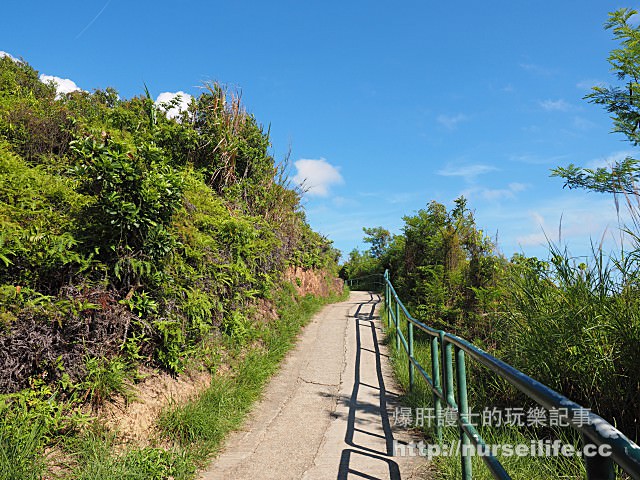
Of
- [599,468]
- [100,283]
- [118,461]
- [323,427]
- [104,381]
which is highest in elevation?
[100,283]

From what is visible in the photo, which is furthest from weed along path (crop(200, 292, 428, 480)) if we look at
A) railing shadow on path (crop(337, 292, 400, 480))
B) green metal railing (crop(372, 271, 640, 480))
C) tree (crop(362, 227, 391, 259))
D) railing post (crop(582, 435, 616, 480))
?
tree (crop(362, 227, 391, 259))

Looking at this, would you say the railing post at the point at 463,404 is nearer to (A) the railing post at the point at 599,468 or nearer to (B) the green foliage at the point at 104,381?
(A) the railing post at the point at 599,468

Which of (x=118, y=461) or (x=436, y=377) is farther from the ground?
(x=436, y=377)

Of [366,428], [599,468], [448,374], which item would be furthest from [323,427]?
[599,468]

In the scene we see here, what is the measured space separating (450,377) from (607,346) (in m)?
1.57

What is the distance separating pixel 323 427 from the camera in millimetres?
4203

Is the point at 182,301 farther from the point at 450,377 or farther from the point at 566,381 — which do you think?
the point at 566,381

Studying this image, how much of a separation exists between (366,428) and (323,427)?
0.46 m

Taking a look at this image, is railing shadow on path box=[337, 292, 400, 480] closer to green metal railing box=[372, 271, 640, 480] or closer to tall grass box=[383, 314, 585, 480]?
tall grass box=[383, 314, 585, 480]

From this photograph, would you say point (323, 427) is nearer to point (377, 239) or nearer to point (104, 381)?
point (104, 381)

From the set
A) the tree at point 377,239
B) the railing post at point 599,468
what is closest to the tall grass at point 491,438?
the railing post at point 599,468

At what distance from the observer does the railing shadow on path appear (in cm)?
330

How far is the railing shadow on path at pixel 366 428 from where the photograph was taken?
3298mm

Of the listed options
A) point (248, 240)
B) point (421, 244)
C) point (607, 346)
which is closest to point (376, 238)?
point (421, 244)
